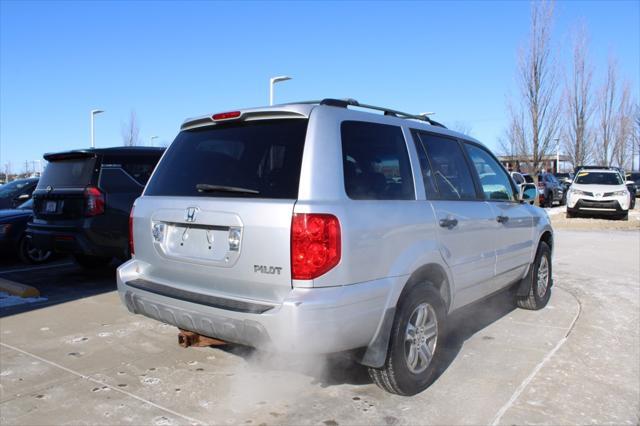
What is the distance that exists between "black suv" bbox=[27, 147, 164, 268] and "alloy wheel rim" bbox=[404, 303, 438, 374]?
14.7 feet

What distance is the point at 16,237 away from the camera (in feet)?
28.1

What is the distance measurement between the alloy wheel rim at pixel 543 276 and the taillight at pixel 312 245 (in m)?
3.78

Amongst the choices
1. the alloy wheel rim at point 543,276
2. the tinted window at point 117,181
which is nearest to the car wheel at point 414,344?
the alloy wheel rim at point 543,276

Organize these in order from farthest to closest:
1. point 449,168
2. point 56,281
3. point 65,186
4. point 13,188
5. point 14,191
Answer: point 13,188, point 14,191, point 56,281, point 65,186, point 449,168

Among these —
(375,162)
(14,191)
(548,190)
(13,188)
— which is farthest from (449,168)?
(548,190)

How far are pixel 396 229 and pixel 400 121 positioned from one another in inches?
36.9

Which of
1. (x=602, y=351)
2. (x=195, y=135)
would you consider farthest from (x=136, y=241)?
(x=602, y=351)

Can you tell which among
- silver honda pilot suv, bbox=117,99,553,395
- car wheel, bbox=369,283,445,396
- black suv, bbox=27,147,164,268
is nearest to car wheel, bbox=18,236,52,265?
black suv, bbox=27,147,164,268

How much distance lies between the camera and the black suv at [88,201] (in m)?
6.54

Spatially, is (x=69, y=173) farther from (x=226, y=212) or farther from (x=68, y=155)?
(x=226, y=212)

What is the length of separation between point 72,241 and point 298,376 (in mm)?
4043

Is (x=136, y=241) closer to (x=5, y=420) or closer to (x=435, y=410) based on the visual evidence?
(x=5, y=420)

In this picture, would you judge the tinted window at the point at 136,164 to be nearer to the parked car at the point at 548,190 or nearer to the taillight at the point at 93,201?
the taillight at the point at 93,201

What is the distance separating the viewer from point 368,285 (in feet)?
9.90
